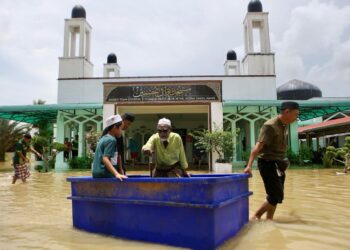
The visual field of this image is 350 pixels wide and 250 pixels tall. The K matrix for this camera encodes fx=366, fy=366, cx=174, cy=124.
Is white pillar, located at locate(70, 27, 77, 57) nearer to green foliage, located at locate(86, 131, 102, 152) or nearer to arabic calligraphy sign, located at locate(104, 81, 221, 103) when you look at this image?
arabic calligraphy sign, located at locate(104, 81, 221, 103)

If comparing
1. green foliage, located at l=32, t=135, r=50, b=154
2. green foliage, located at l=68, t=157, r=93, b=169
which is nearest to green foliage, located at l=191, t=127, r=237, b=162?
green foliage, located at l=68, t=157, r=93, b=169

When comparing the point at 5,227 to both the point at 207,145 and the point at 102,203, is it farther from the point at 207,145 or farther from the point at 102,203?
the point at 207,145

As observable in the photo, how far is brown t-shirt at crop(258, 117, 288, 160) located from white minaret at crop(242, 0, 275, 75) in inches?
762

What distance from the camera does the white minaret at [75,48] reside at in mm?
23703

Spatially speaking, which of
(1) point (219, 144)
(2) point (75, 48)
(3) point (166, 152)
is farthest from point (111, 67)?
(3) point (166, 152)

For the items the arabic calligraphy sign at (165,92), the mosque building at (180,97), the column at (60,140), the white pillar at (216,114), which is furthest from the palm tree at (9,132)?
the white pillar at (216,114)

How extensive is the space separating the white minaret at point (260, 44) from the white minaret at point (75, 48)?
10664 mm

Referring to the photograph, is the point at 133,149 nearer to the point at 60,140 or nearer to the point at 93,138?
the point at 60,140

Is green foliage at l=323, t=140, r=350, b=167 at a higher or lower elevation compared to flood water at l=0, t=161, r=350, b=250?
higher

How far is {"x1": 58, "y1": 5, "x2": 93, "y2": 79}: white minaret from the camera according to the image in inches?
933

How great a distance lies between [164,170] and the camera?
4777mm

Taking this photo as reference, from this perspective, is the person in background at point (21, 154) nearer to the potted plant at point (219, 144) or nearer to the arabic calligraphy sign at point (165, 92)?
the arabic calligraphy sign at point (165, 92)

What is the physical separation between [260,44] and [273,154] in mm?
20579

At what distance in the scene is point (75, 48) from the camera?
24.4m
